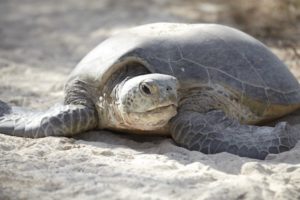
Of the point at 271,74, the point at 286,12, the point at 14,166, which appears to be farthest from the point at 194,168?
the point at 286,12

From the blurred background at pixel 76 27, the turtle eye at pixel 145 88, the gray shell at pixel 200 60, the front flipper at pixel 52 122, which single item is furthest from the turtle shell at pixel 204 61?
the blurred background at pixel 76 27

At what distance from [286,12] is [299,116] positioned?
158 inches

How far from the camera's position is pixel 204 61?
13.6 feet

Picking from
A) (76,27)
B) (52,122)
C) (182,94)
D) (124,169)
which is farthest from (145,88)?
(76,27)

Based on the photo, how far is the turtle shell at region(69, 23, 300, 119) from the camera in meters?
4.11

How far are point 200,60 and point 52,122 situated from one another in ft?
3.96

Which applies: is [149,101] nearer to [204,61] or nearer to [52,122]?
[204,61]

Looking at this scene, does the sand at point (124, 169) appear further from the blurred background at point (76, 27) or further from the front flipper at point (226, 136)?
the blurred background at point (76, 27)

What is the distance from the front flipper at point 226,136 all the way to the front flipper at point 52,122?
70 cm

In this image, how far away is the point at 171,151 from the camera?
3748mm

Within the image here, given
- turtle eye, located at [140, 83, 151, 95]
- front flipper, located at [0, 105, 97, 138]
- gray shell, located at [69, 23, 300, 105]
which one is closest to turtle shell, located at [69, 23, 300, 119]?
gray shell, located at [69, 23, 300, 105]

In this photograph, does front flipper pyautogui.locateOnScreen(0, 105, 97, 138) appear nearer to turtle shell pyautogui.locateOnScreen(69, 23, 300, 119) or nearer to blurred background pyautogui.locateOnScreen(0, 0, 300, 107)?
turtle shell pyautogui.locateOnScreen(69, 23, 300, 119)

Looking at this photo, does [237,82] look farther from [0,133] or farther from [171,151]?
[0,133]

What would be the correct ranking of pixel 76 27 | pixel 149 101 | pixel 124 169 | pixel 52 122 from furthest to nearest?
pixel 76 27
pixel 52 122
pixel 149 101
pixel 124 169
